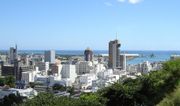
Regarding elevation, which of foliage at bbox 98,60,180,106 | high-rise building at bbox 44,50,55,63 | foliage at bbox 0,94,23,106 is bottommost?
foliage at bbox 0,94,23,106

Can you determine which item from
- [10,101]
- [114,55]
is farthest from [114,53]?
[10,101]

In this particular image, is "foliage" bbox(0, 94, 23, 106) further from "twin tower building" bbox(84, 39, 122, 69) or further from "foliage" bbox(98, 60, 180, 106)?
"twin tower building" bbox(84, 39, 122, 69)

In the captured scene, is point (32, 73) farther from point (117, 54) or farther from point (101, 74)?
point (117, 54)

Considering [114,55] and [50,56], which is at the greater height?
[114,55]

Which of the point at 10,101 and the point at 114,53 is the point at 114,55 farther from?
the point at 10,101

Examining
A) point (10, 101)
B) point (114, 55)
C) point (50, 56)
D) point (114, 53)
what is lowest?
point (10, 101)

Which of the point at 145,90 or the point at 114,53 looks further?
the point at 114,53

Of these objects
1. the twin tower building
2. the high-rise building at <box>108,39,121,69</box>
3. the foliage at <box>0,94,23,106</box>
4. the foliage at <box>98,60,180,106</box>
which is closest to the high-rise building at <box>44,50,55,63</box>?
the twin tower building

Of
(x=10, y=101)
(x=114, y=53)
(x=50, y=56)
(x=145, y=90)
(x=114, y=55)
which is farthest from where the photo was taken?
(x=50, y=56)

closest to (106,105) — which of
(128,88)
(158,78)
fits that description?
(128,88)

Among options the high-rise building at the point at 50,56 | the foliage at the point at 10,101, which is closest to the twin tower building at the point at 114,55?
the high-rise building at the point at 50,56
